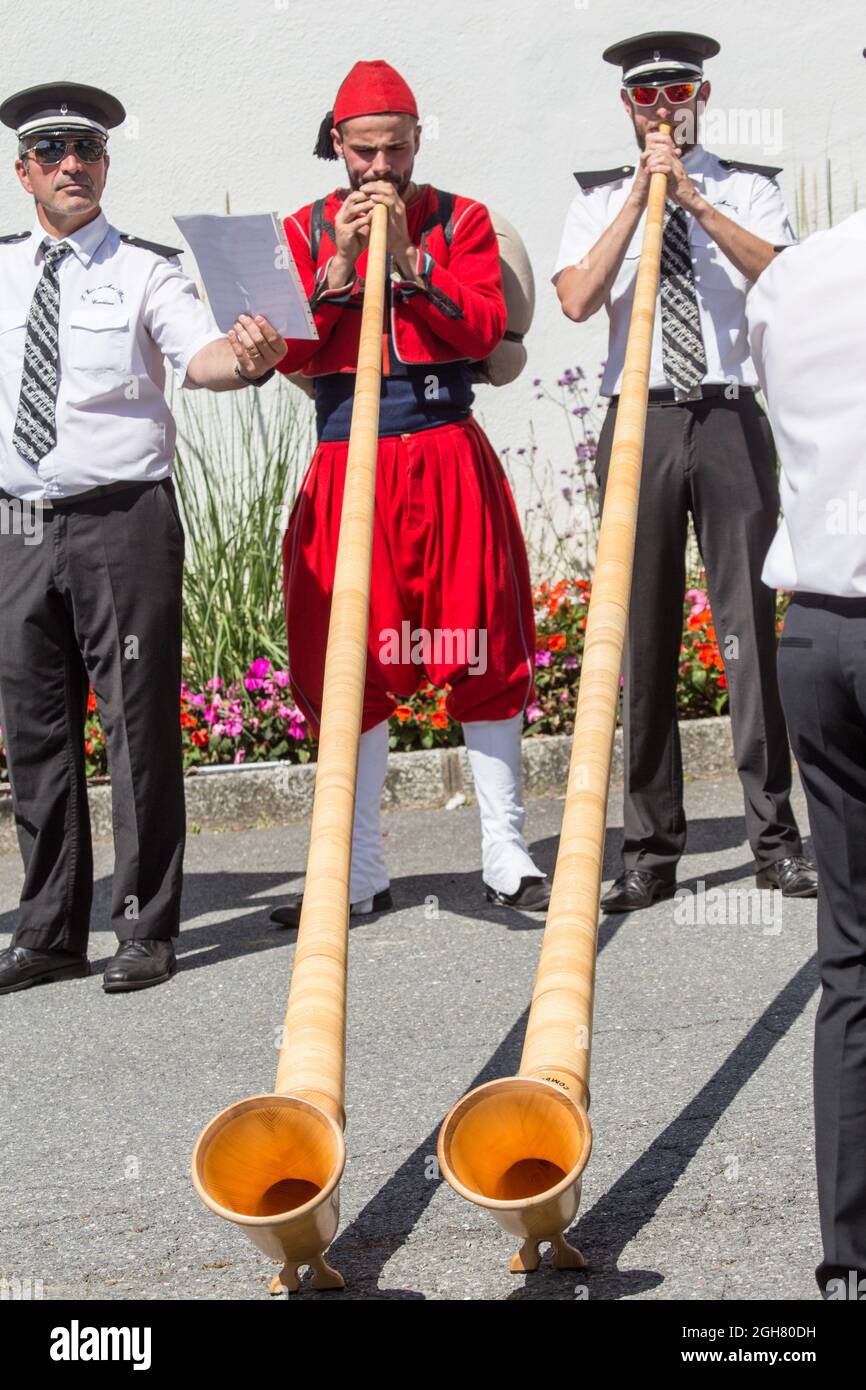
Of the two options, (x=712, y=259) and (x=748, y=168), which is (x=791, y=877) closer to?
(x=712, y=259)

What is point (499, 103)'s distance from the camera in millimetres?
9133

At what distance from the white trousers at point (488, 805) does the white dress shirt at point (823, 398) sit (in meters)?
2.81

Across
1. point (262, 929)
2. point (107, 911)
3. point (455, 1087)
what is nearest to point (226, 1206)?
point (455, 1087)

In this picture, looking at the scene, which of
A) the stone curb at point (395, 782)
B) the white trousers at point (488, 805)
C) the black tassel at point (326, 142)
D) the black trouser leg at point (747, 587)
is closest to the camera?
the black tassel at point (326, 142)

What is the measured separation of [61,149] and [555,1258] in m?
3.32

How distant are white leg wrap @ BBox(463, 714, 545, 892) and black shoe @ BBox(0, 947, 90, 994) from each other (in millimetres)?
1270

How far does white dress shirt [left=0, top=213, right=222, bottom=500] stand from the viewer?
16.4ft

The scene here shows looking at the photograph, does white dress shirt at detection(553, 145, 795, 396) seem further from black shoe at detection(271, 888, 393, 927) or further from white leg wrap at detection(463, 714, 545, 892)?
black shoe at detection(271, 888, 393, 927)

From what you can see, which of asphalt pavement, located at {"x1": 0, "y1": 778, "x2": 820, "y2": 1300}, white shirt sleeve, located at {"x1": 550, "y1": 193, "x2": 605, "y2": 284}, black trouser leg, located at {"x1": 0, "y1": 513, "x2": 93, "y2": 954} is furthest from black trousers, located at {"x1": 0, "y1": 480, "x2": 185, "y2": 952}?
white shirt sleeve, located at {"x1": 550, "y1": 193, "x2": 605, "y2": 284}

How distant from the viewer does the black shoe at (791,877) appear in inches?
214

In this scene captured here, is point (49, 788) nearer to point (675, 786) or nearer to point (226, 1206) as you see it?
point (675, 786)

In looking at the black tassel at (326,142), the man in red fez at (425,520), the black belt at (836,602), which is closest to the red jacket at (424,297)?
the man in red fez at (425,520)

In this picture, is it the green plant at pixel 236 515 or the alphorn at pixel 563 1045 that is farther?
the green plant at pixel 236 515

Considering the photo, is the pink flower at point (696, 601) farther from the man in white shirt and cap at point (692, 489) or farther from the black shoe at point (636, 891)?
the black shoe at point (636, 891)
